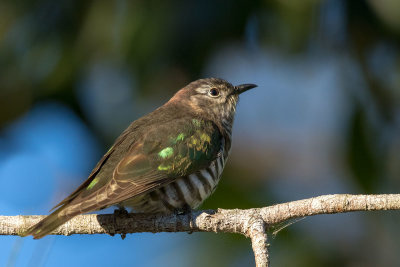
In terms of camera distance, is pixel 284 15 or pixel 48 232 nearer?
pixel 48 232

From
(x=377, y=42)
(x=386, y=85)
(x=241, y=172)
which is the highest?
(x=377, y=42)

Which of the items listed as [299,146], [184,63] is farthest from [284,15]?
[299,146]

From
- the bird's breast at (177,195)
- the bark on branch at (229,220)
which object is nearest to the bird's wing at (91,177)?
the bark on branch at (229,220)

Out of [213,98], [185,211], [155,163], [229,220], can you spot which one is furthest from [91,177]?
[213,98]

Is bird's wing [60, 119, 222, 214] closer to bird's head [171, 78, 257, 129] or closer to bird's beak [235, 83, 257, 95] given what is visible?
bird's head [171, 78, 257, 129]

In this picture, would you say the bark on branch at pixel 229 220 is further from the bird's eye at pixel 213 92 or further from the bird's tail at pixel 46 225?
the bird's eye at pixel 213 92

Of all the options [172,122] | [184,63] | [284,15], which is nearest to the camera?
[172,122]

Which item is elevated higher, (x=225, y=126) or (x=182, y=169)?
(x=225, y=126)

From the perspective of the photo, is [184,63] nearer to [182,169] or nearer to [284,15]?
[284,15]
